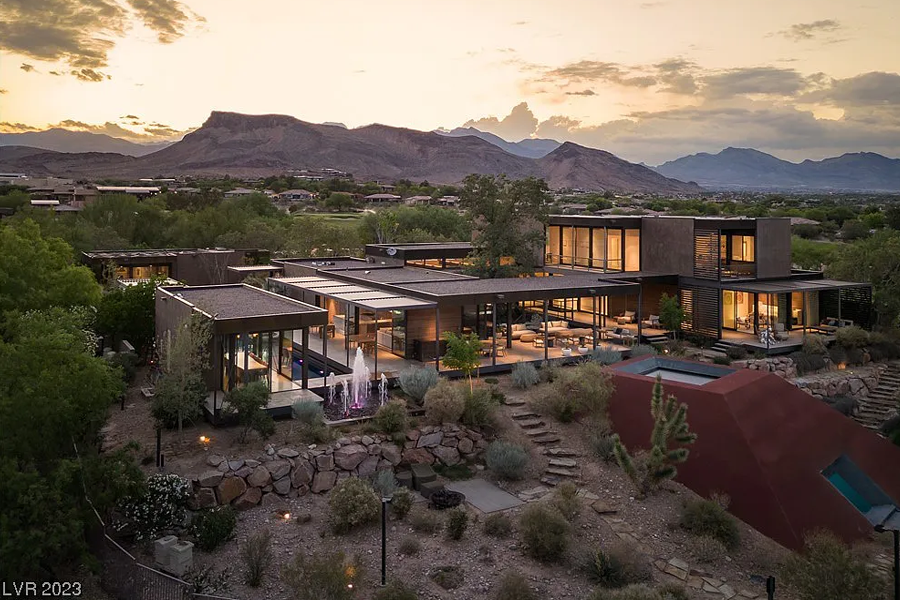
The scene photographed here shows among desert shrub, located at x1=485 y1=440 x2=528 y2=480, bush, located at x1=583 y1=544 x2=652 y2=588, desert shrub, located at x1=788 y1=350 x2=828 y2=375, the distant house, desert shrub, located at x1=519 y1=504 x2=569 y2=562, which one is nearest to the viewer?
bush, located at x1=583 y1=544 x2=652 y2=588

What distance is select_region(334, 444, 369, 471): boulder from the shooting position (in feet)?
44.9

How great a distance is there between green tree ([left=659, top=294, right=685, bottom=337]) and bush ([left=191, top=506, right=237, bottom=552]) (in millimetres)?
17539

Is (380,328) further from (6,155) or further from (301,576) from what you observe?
(6,155)

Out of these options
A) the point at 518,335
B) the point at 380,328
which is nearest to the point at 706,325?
the point at 518,335

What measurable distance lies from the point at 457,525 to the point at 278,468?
3.87m

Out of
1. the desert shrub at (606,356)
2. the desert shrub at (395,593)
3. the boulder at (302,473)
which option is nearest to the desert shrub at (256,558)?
the desert shrub at (395,593)

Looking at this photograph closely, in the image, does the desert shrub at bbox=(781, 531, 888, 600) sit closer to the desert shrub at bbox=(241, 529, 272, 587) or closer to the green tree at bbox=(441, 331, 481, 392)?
the desert shrub at bbox=(241, 529, 272, 587)

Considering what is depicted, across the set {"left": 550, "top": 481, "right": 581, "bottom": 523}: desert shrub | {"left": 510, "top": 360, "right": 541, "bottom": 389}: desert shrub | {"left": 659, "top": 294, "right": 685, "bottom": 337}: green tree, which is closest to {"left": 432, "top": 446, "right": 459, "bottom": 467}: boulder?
{"left": 550, "top": 481, "right": 581, "bottom": 523}: desert shrub

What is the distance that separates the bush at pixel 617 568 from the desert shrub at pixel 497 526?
4.93 feet

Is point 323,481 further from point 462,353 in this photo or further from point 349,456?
point 462,353

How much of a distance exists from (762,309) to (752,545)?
15.2 metres

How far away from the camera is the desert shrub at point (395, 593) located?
31.1 feet

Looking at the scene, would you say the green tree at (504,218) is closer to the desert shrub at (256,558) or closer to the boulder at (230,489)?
the boulder at (230,489)

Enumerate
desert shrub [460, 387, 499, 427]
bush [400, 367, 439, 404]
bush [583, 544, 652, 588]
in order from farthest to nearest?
bush [400, 367, 439, 404]
desert shrub [460, 387, 499, 427]
bush [583, 544, 652, 588]
